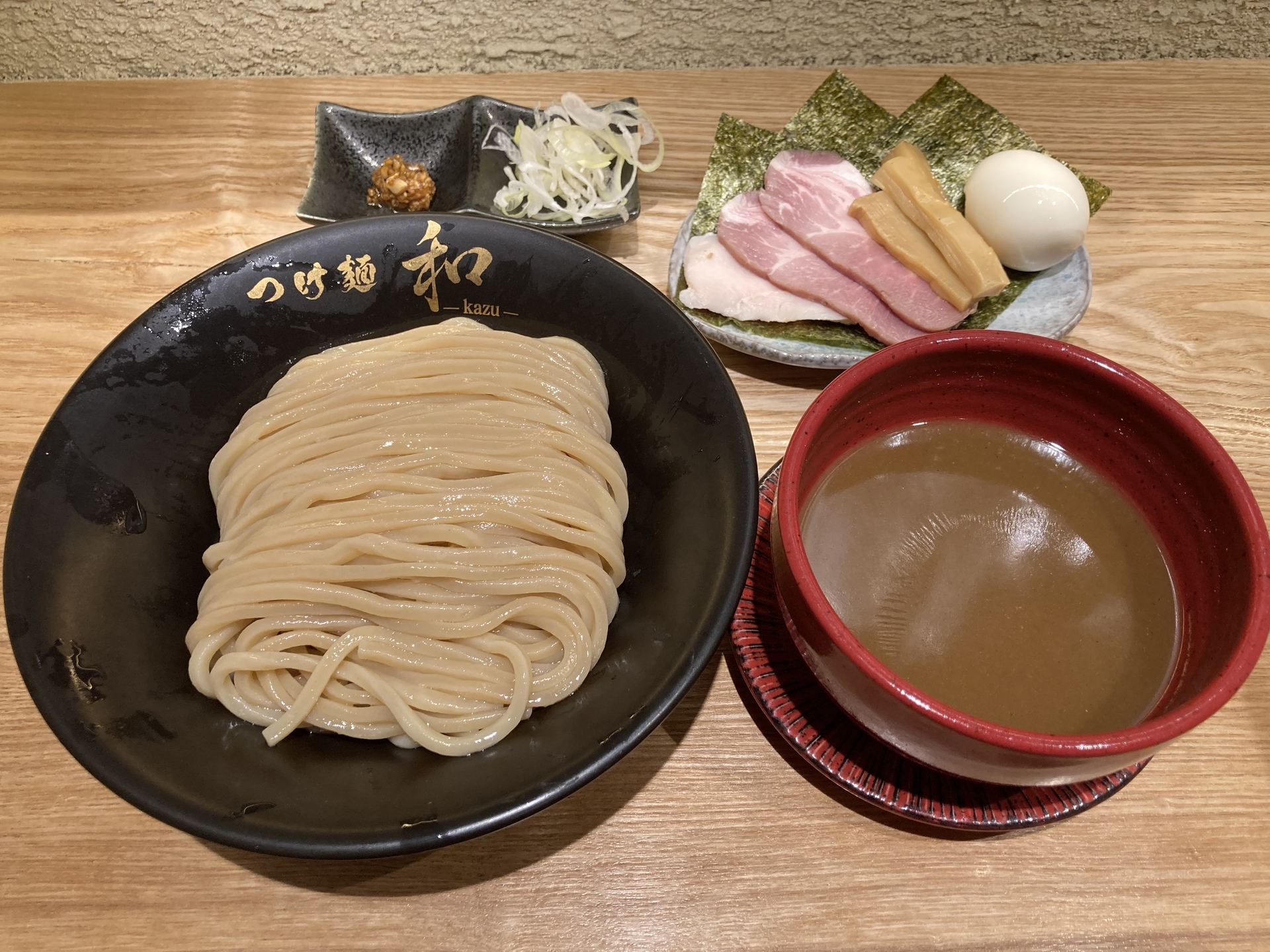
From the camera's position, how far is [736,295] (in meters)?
1.90

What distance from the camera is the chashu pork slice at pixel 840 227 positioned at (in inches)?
75.4

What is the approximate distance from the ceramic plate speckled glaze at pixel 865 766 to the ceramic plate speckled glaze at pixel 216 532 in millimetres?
196

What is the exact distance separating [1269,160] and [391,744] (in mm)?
2936

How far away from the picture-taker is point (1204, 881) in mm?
1228

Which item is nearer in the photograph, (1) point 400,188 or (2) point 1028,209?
(2) point 1028,209

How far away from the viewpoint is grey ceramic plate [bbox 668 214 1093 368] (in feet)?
5.95

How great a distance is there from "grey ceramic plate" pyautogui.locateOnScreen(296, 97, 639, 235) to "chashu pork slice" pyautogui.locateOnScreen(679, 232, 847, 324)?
0.41m

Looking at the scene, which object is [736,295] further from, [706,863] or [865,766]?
[706,863]

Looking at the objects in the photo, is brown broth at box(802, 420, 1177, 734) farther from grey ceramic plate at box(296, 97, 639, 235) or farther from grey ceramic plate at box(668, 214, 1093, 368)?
grey ceramic plate at box(296, 97, 639, 235)

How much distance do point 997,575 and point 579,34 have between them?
230 centimetres

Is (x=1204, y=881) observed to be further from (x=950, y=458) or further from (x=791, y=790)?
(x=950, y=458)

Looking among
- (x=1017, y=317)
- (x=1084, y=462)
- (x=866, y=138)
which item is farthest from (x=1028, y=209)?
(x=1084, y=462)

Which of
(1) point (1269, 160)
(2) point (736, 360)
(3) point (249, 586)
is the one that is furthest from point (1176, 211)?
(3) point (249, 586)

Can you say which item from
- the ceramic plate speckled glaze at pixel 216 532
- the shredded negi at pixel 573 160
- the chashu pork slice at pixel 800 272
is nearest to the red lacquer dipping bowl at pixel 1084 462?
the ceramic plate speckled glaze at pixel 216 532
